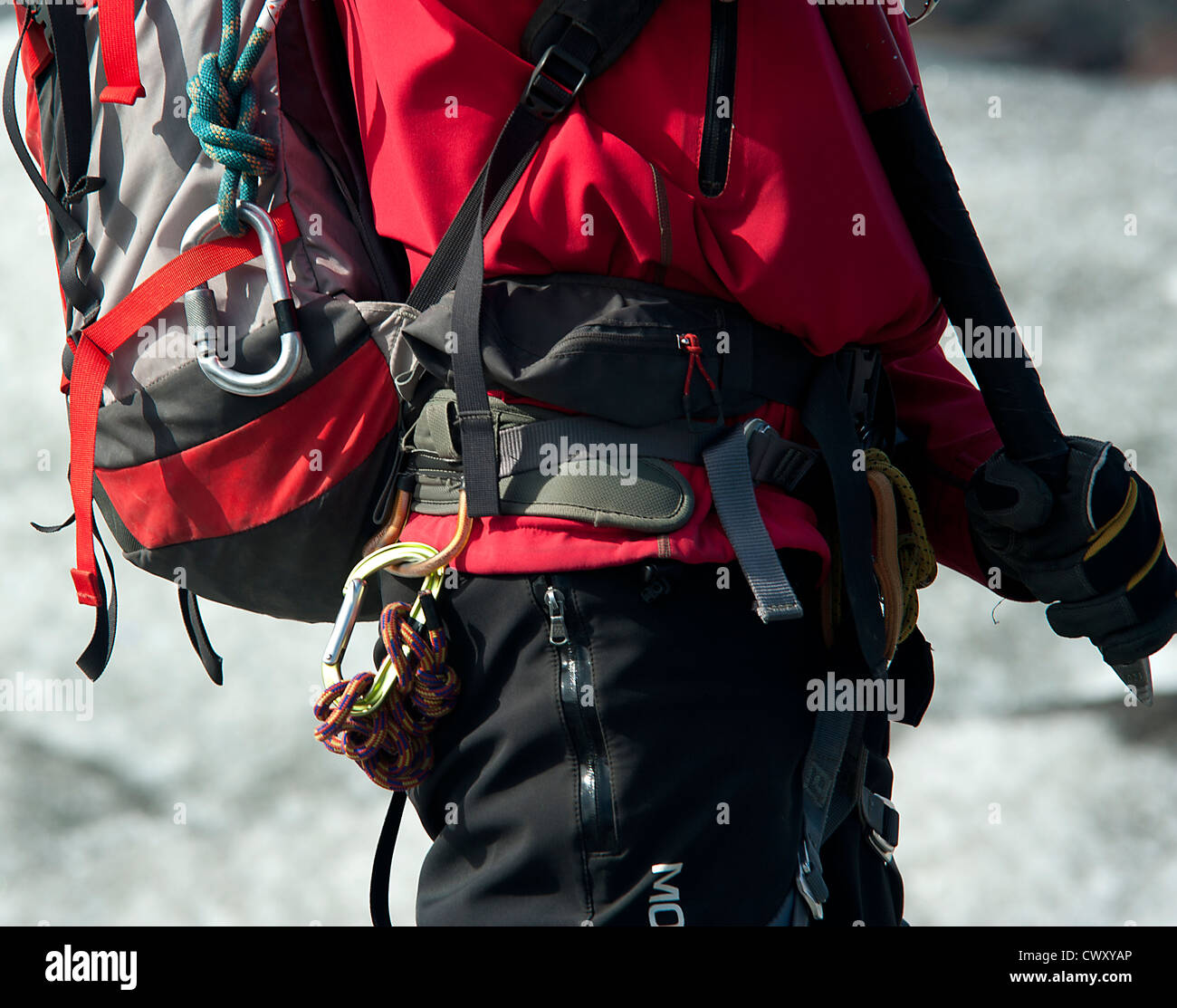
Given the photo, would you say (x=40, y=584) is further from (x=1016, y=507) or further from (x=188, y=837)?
(x=1016, y=507)

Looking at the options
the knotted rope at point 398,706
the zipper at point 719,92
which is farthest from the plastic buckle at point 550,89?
the knotted rope at point 398,706

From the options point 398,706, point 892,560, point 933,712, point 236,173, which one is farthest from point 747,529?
point 933,712

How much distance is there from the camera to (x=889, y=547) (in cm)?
108

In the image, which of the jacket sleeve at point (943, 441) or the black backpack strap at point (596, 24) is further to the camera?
the jacket sleeve at point (943, 441)

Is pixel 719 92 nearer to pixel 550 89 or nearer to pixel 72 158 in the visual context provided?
pixel 550 89

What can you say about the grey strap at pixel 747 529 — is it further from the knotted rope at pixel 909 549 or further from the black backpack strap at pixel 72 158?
the black backpack strap at pixel 72 158

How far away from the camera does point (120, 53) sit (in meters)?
1.01

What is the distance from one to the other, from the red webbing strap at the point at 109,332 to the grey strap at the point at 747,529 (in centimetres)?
44

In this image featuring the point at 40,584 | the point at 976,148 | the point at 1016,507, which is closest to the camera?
the point at 1016,507

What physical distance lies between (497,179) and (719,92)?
0.19m

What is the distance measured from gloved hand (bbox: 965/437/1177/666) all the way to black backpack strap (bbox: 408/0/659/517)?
0.52 metres

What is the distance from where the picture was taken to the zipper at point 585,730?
90 centimetres

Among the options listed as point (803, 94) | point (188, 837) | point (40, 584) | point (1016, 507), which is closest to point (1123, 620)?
point (1016, 507)
